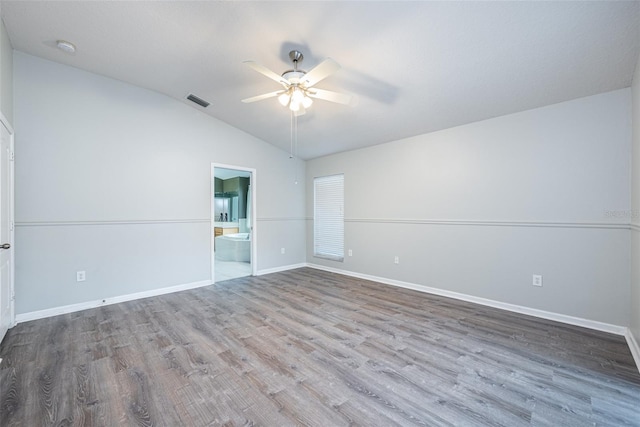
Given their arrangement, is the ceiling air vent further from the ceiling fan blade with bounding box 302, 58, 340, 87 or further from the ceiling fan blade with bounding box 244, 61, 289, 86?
the ceiling fan blade with bounding box 302, 58, 340, 87

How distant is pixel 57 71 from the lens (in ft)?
10.9

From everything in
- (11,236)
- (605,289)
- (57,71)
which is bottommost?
(605,289)

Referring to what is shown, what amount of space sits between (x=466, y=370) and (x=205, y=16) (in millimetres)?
3780

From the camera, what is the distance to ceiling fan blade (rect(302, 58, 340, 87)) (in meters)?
2.13

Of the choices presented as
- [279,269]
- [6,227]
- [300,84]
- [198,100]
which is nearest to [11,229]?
[6,227]

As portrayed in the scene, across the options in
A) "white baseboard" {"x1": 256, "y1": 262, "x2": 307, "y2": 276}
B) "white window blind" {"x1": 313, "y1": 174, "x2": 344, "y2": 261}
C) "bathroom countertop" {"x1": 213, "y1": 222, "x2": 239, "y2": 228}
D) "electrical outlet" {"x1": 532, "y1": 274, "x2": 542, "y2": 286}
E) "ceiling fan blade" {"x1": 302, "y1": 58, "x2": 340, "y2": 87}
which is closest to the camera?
"ceiling fan blade" {"x1": 302, "y1": 58, "x2": 340, "y2": 87}

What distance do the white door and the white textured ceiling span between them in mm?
1193

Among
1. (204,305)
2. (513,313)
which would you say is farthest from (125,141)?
(513,313)

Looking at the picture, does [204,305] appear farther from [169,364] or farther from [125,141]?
[125,141]

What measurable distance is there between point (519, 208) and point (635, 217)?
3.10 feet

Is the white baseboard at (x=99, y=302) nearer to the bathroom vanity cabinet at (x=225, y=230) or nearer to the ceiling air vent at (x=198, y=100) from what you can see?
the ceiling air vent at (x=198, y=100)

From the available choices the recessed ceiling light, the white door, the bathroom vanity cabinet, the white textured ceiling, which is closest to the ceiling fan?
Answer: the white textured ceiling

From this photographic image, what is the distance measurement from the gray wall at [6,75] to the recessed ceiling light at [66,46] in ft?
1.30

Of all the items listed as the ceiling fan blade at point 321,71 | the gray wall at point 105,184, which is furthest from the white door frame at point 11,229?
the ceiling fan blade at point 321,71
